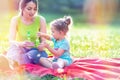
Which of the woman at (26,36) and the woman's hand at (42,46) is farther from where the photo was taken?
the woman at (26,36)

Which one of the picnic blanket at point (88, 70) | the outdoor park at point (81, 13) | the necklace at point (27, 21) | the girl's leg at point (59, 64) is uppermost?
the outdoor park at point (81, 13)

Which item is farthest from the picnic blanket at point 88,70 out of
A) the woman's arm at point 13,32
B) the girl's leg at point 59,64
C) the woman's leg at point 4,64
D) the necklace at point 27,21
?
the necklace at point 27,21

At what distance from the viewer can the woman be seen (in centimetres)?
506

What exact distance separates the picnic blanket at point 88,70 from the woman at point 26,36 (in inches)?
5.8

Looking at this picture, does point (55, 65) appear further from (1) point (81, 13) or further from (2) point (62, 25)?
(1) point (81, 13)

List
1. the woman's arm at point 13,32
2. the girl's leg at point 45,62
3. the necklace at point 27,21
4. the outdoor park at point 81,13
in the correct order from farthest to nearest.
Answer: the outdoor park at point 81,13 → the necklace at point 27,21 → the woman's arm at point 13,32 → the girl's leg at point 45,62

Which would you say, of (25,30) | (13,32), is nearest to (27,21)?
(25,30)

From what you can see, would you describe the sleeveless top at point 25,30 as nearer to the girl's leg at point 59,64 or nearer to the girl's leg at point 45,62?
the girl's leg at point 45,62

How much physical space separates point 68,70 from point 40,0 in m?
10.3

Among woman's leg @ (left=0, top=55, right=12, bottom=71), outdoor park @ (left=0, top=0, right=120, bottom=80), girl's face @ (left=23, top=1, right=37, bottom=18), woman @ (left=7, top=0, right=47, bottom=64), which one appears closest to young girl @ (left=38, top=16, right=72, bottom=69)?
woman @ (left=7, top=0, right=47, bottom=64)

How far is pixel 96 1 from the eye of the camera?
52.2 ft

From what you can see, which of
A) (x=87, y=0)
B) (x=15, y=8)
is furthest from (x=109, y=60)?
(x=87, y=0)

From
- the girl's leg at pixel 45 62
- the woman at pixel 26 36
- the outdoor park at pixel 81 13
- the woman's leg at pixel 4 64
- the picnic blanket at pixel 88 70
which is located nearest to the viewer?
the picnic blanket at pixel 88 70

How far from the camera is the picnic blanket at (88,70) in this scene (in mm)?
4668
